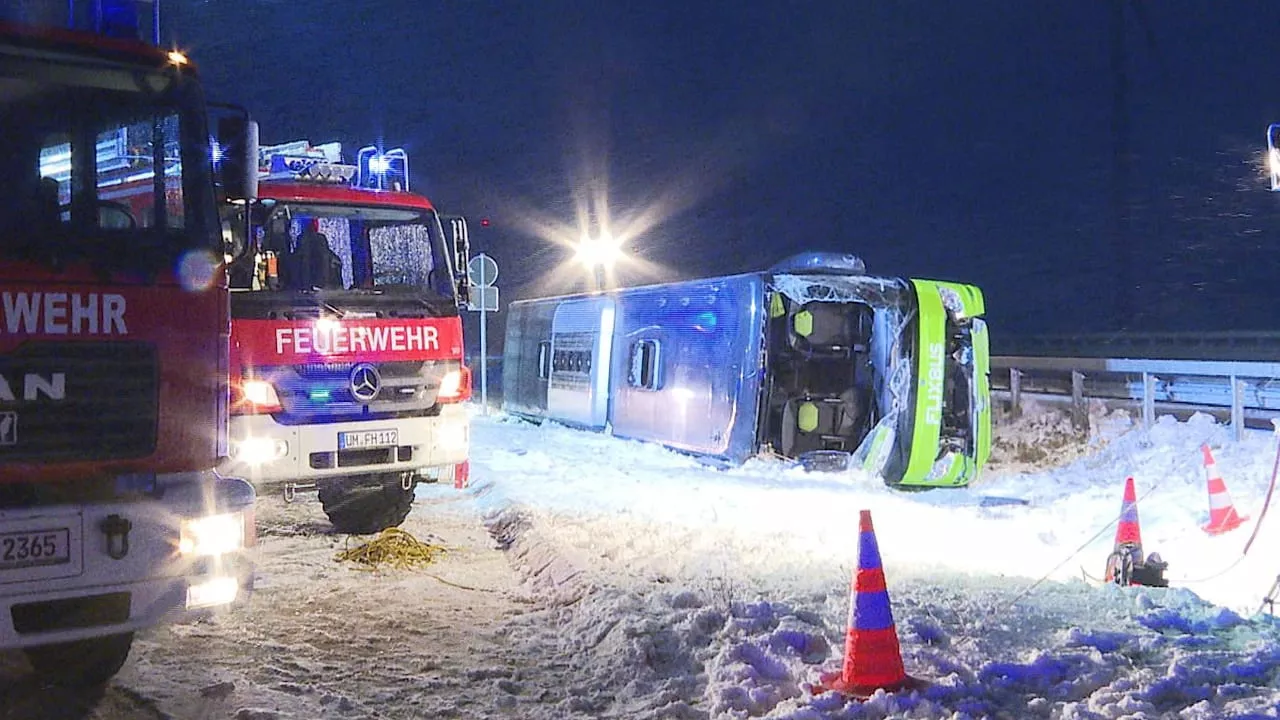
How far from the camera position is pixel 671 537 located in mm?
8453

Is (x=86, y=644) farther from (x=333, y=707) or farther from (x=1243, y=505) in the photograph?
(x=1243, y=505)

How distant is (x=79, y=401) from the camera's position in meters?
4.77

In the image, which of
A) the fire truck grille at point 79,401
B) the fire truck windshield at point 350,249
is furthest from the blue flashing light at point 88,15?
the fire truck windshield at point 350,249

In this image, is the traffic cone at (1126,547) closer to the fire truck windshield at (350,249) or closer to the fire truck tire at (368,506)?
the fire truck windshield at (350,249)

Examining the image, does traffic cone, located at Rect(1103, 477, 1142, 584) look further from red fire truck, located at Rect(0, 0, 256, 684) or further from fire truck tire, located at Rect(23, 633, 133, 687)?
fire truck tire, located at Rect(23, 633, 133, 687)

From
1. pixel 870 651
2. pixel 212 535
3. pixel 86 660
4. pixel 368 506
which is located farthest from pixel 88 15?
pixel 368 506

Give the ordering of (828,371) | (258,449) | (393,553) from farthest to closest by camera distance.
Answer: (828,371), (393,553), (258,449)

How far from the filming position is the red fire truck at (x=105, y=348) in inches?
181

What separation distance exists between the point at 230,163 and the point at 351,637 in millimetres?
2863

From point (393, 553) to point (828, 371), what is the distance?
21.5 feet

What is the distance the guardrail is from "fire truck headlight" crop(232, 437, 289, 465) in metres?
10.4

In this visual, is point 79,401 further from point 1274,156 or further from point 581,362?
point 581,362

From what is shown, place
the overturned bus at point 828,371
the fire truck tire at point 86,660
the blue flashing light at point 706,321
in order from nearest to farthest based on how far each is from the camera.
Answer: the fire truck tire at point 86,660 < the overturned bus at point 828,371 < the blue flashing light at point 706,321

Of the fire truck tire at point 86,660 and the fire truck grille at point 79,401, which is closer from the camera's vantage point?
the fire truck grille at point 79,401
